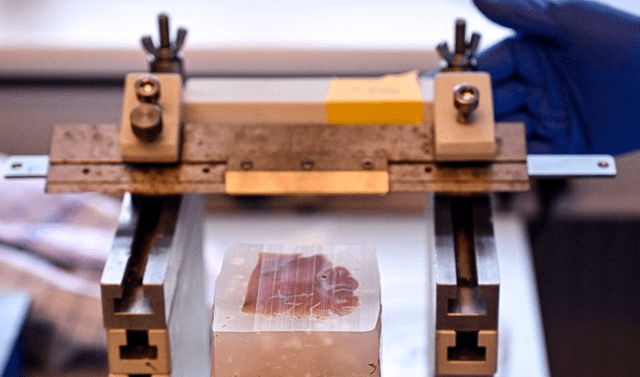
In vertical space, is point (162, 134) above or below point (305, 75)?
below

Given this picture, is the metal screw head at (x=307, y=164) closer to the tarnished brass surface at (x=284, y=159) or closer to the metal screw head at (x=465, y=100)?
the tarnished brass surface at (x=284, y=159)

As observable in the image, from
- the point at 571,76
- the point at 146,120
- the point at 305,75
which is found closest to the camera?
the point at 146,120

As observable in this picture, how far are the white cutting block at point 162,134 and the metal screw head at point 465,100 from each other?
313 mm

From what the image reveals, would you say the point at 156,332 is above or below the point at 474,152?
below

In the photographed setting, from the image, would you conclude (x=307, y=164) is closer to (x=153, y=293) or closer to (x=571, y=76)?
(x=153, y=293)

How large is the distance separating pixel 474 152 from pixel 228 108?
0.29 meters

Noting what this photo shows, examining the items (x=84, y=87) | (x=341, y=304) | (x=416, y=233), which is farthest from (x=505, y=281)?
(x=84, y=87)

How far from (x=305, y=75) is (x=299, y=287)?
44.0 inches

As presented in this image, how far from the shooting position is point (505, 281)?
128 cm

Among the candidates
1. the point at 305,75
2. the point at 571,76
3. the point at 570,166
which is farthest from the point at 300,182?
the point at 305,75

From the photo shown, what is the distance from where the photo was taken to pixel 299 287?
908 millimetres

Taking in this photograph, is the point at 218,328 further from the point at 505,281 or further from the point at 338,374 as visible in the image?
the point at 505,281

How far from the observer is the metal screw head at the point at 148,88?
981 millimetres

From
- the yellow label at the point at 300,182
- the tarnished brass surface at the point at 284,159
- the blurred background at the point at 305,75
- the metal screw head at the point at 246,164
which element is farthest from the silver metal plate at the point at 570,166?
the blurred background at the point at 305,75
